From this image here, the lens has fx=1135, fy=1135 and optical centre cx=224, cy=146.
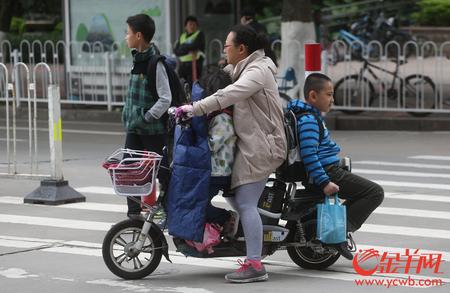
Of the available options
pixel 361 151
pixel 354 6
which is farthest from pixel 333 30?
pixel 361 151

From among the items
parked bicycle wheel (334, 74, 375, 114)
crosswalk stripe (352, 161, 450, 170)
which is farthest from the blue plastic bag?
parked bicycle wheel (334, 74, 375, 114)

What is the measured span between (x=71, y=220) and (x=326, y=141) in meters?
3.37

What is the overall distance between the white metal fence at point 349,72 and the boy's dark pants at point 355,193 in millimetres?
9353

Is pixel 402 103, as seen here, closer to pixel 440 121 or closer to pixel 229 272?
pixel 440 121

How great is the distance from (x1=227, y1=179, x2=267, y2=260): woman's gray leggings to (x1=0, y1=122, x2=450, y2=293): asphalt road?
0.84ft

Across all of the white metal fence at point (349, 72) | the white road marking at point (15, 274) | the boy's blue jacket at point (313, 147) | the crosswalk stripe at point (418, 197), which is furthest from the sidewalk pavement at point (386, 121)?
the white road marking at point (15, 274)

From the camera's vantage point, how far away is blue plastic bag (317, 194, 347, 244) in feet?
23.8

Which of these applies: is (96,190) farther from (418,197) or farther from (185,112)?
(185,112)

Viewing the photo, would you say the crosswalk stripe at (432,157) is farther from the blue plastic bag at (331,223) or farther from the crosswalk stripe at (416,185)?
the blue plastic bag at (331,223)

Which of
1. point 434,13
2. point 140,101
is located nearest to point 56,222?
point 140,101

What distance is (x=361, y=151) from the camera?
48.9ft

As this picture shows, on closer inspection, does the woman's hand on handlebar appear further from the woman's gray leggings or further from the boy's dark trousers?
the boy's dark trousers

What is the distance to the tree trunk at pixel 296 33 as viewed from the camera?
17703 millimetres

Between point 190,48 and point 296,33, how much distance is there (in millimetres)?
1690
